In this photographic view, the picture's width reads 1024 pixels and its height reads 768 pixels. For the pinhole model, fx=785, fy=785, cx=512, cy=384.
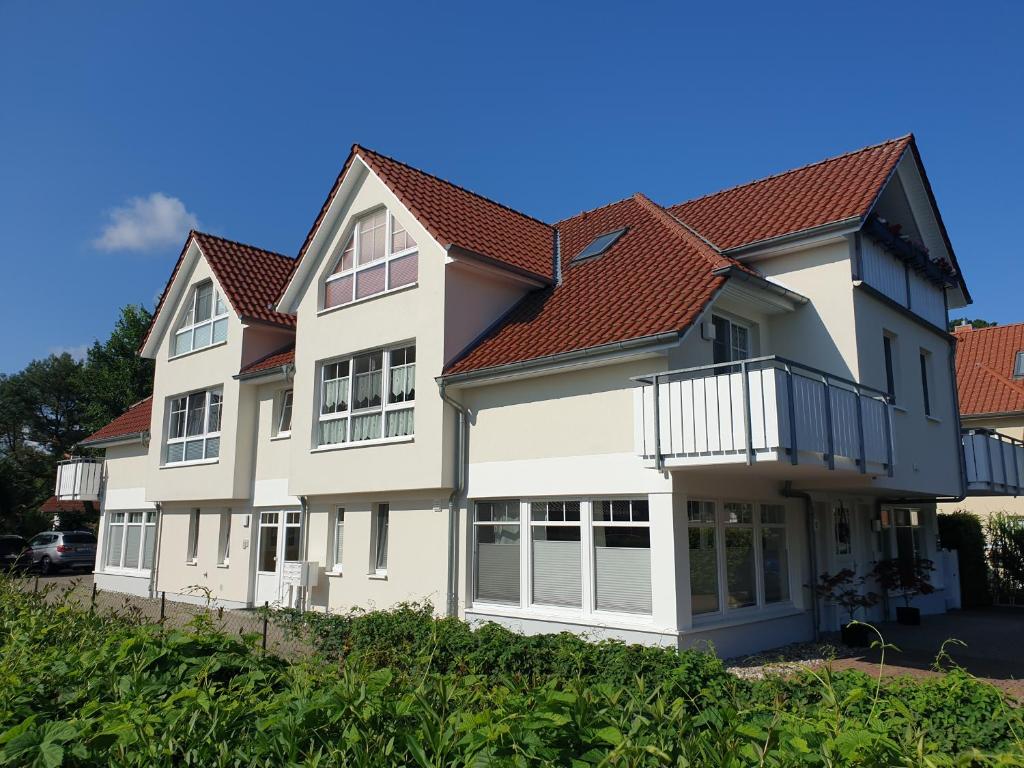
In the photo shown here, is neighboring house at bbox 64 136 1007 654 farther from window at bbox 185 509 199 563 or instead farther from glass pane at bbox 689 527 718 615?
window at bbox 185 509 199 563

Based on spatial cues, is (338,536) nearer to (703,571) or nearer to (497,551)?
(497,551)

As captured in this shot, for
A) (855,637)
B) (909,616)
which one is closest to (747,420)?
(855,637)

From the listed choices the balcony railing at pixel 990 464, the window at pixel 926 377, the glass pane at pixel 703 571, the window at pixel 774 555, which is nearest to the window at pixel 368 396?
the glass pane at pixel 703 571

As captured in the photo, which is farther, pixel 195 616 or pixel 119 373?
pixel 119 373

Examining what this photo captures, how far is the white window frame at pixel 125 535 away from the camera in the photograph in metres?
23.8

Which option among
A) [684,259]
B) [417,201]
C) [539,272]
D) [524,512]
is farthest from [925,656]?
[417,201]

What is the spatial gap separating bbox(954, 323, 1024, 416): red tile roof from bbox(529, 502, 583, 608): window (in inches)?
680

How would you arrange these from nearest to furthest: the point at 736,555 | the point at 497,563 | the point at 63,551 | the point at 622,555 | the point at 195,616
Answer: the point at 195,616 < the point at 622,555 < the point at 736,555 < the point at 497,563 < the point at 63,551

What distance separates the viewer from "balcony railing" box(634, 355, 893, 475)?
34.3 ft

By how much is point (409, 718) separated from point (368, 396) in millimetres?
12635

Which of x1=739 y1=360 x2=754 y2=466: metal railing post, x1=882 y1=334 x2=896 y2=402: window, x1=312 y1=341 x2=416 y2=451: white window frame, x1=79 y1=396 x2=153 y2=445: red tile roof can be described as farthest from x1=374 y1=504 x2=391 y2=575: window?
x1=79 y1=396 x2=153 y2=445: red tile roof

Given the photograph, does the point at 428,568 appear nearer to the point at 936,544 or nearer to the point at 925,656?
the point at 925,656

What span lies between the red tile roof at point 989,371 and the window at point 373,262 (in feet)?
59.3

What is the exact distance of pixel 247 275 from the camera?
2225 centimetres
